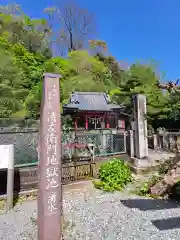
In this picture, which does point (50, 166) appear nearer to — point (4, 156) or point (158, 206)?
point (4, 156)

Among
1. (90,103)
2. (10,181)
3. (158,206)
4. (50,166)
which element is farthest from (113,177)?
(90,103)

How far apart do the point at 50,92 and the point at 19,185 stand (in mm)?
3578

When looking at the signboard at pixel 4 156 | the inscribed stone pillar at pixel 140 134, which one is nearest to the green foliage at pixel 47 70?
the inscribed stone pillar at pixel 140 134

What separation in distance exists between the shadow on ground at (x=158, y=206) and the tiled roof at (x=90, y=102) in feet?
36.6

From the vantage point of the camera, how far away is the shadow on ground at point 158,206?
12.5 ft

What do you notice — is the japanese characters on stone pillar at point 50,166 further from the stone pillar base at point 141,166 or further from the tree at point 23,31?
the tree at point 23,31

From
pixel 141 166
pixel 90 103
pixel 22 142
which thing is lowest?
pixel 141 166

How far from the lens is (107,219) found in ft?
13.5

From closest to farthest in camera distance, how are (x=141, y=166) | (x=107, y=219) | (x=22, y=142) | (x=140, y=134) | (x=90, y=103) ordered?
(x=107, y=219) → (x=22, y=142) → (x=141, y=166) → (x=140, y=134) → (x=90, y=103)

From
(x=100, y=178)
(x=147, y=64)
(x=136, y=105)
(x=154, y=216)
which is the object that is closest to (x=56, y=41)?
(x=147, y=64)

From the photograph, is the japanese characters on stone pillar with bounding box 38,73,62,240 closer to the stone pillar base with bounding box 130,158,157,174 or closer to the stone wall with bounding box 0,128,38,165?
the stone wall with bounding box 0,128,38,165

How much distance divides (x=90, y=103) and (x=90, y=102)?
170 mm

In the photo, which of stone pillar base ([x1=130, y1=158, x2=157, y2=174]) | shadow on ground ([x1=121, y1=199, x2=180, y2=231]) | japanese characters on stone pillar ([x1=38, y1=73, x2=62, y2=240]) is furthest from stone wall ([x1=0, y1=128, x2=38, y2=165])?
stone pillar base ([x1=130, y1=158, x2=157, y2=174])

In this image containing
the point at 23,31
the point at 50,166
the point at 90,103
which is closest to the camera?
the point at 50,166
